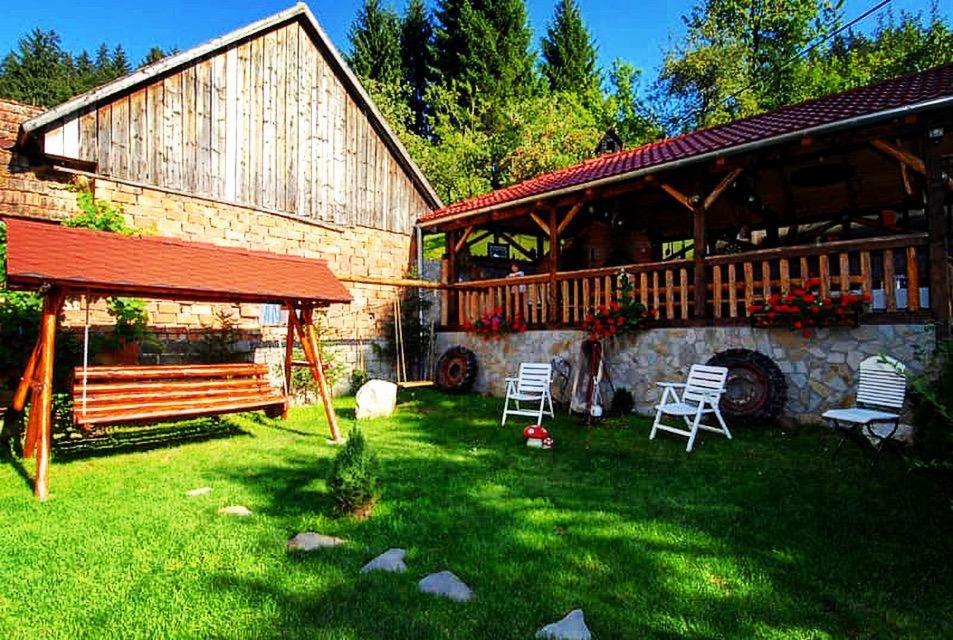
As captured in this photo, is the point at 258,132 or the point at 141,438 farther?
the point at 258,132

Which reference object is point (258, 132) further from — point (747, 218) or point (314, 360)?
point (747, 218)

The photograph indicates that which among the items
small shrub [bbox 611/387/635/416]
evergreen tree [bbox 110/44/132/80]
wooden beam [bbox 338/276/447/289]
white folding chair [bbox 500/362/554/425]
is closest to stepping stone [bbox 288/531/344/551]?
white folding chair [bbox 500/362/554/425]

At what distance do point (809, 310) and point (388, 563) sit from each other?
5.55m

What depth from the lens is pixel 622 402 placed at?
7637 millimetres

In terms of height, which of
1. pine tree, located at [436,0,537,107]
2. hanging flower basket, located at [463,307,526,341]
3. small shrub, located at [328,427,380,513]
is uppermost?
pine tree, located at [436,0,537,107]

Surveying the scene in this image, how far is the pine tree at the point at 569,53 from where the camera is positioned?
27.3m

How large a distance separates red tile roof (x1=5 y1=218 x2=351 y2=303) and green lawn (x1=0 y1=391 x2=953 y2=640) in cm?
175

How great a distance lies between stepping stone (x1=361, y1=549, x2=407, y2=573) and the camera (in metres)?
2.86

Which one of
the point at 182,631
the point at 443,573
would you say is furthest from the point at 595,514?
the point at 182,631

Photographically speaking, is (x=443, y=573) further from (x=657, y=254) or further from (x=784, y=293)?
(x=657, y=254)

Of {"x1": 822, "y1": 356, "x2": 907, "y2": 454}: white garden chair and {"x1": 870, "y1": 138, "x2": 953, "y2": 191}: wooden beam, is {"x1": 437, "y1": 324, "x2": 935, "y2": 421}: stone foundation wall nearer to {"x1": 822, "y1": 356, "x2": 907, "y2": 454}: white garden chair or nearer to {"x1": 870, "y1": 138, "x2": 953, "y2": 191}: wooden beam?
{"x1": 822, "y1": 356, "x2": 907, "y2": 454}: white garden chair

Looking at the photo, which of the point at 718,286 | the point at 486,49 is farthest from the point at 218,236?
the point at 486,49

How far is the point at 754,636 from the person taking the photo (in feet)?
7.43

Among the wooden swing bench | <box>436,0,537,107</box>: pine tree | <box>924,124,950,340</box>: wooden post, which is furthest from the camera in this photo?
<box>436,0,537,107</box>: pine tree
